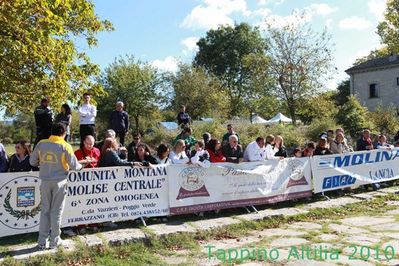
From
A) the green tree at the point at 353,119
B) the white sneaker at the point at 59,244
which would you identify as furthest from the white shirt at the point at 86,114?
the green tree at the point at 353,119

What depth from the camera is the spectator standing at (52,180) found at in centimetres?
657

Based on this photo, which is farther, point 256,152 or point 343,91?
point 343,91

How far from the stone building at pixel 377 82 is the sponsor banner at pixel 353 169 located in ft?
117

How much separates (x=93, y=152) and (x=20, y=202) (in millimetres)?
1592

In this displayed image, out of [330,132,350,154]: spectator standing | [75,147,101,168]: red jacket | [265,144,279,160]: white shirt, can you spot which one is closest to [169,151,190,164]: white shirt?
[75,147,101,168]: red jacket

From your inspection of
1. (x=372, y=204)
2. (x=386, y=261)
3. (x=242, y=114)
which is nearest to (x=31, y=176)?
(x=386, y=261)

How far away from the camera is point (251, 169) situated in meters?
9.79

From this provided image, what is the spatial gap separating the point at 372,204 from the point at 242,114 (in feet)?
154

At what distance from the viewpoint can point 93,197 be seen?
774cm

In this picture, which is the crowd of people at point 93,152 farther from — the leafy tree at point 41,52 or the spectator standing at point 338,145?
the leafy tree at point 41,52

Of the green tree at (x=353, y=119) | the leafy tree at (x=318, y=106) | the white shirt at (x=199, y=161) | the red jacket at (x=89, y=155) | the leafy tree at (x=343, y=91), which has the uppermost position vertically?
the leafy tree at (x=343, y=91)

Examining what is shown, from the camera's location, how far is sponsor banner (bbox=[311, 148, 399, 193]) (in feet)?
36.5

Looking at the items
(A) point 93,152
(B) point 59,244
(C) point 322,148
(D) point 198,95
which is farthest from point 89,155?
(D) point 198,95

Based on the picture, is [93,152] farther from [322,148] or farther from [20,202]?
[322,148]
